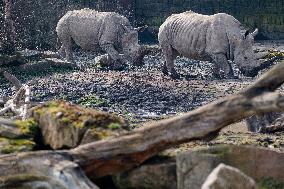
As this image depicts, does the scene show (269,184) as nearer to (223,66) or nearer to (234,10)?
(223,66)

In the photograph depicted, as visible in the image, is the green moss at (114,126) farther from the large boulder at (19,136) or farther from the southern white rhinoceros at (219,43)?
the southern white rhinoceros at (219,43)

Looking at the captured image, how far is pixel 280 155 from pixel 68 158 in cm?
191

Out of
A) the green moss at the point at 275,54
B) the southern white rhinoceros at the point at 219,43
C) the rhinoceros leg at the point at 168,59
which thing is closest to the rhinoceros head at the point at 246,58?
the southern white rhinoceros at the point at 219,43

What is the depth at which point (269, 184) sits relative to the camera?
6.23m

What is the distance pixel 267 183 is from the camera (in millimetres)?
6234

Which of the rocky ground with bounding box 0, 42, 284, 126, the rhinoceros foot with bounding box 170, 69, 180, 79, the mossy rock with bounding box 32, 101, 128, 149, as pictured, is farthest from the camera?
the rhinoceros foot with bounding box 170, 69, 180, 79

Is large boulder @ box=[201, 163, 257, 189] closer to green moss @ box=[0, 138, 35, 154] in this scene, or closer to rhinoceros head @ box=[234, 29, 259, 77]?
green moss @ box=[0, 138, 35, 154]

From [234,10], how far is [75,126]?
66.4 feet

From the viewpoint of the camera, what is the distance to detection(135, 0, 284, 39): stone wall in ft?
83.3

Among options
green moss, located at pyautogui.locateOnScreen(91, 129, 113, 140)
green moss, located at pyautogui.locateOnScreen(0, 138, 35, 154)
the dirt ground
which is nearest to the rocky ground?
the dirt ground

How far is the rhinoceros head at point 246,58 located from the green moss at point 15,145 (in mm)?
→ 10218

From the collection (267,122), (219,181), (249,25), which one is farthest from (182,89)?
(249,25)

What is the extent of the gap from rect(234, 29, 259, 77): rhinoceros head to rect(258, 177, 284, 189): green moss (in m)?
10.2

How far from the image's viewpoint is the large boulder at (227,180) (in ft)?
17.6
